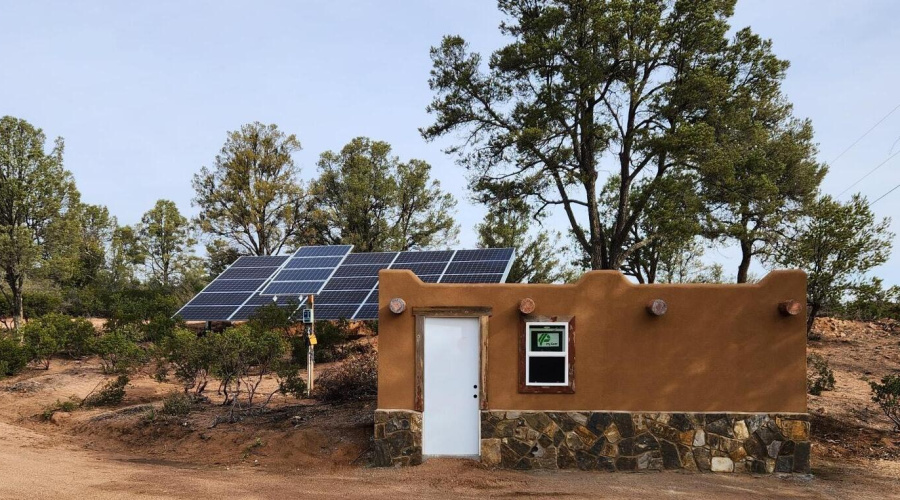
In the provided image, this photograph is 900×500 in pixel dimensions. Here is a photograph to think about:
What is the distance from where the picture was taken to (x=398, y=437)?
37.8 feet

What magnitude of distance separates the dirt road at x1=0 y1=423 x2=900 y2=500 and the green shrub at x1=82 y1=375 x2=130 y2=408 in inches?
174

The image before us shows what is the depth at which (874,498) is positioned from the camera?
10.0m

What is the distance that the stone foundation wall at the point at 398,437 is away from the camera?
11.5m

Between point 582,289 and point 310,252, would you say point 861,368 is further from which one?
point 310,252

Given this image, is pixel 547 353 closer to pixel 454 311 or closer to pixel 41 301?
pixel 454 311

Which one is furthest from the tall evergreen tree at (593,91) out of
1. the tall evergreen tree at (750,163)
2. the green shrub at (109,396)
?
the green shrub at (109,396)

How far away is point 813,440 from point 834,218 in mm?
4910

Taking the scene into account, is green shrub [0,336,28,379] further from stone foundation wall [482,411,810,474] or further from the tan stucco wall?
stone foundation wall [482,411,810,474]

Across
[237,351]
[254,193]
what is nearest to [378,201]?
[254,193]

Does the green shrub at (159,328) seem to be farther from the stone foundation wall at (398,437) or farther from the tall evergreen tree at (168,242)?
the tall evergreen tree at (168,242)

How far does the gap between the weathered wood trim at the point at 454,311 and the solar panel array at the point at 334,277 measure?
413 inches

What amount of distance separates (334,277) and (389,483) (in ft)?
52.3

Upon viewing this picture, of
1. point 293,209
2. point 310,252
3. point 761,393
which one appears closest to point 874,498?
point 761,393

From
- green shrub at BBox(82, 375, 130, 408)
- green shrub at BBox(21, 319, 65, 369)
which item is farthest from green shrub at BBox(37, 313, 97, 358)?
green shrub at BBox(82, 375, 130, 408)
